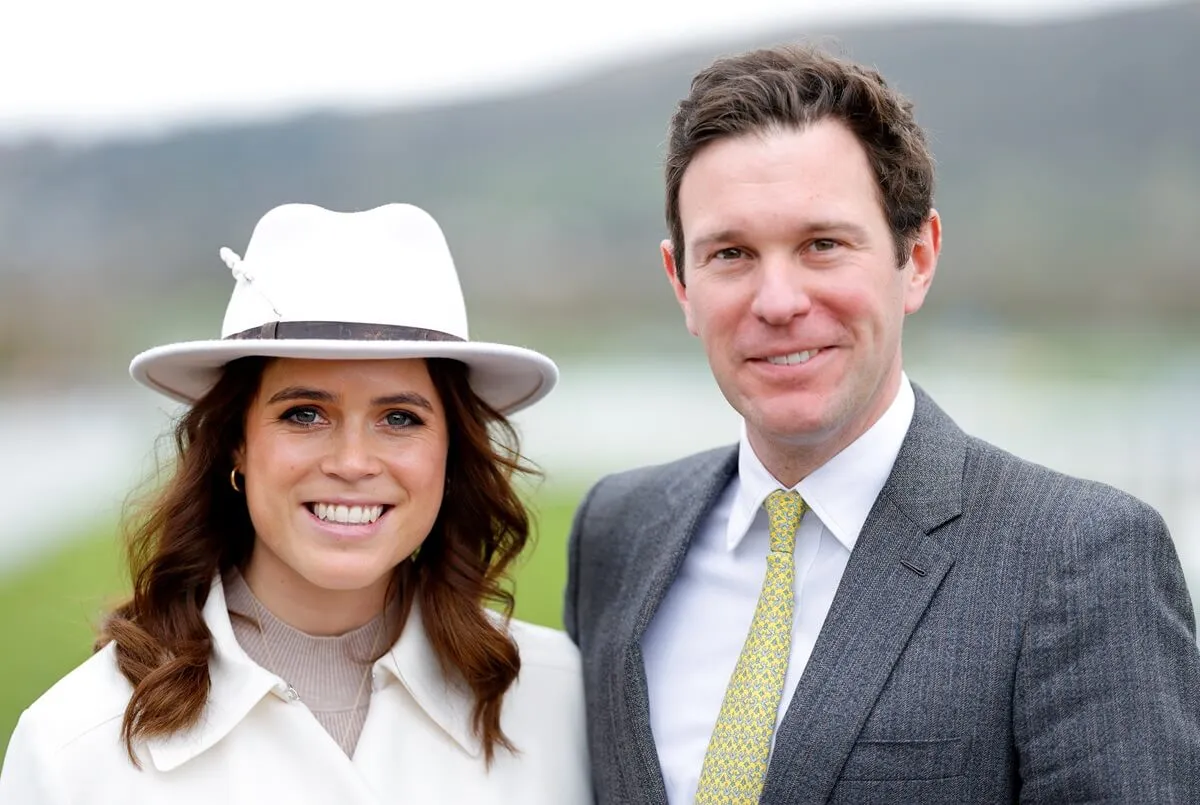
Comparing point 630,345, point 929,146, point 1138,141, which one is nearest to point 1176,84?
point 1138,141

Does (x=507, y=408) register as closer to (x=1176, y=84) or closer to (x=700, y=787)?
(x=700, y=787)

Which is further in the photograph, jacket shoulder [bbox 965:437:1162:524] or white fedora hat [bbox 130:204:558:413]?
white fedora hat [bbox 130:204:558:413]

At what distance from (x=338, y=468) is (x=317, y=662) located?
1.39 feet

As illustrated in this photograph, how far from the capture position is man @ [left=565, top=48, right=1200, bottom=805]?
6.38ft

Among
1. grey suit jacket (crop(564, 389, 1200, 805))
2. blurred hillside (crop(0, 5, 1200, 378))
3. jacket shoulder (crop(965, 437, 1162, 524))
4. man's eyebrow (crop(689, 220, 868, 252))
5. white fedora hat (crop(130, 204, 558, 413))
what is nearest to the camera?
grey suit jacket (crop(564, 389, 1200, 805))

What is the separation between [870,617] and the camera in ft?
6.93

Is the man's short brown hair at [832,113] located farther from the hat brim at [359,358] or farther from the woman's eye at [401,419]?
the woman's eye at [401,419]

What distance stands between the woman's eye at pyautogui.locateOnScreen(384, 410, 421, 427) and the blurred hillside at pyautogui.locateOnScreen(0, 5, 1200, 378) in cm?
2511

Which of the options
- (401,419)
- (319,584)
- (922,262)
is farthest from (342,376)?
(922,262)

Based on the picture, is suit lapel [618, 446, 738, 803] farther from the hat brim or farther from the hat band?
the hat band

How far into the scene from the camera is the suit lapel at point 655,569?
7.46 feet

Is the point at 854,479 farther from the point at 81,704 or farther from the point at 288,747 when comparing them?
the point at 81,704

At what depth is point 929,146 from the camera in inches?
95.3

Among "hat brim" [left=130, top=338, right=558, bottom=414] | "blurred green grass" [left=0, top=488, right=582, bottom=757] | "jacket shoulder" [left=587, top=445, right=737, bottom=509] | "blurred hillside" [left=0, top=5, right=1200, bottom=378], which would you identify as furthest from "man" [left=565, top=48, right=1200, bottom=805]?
"blurred hillside" [left=0, top=5, right=1200, bottom=378]
